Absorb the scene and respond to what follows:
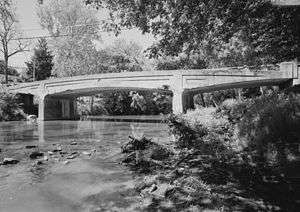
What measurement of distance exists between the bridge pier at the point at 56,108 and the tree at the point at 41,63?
434 inches

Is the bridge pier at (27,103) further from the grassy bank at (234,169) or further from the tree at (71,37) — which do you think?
the grassy bank at (234,169)

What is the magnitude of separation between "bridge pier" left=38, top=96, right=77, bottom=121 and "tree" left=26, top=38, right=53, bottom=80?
1102 cm

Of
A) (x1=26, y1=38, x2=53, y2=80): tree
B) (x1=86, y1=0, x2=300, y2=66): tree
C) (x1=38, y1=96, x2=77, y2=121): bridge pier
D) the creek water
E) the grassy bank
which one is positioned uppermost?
(x1=26, y1=38, x2=53, y2=80): tree

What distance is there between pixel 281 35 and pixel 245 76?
20556mm

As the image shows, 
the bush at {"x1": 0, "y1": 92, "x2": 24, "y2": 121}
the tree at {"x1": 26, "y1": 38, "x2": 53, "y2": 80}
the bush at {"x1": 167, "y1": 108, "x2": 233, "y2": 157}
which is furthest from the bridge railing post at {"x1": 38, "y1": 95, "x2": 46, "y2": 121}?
the bush at {"x1": 167, "y1": 108, "x2": 233, "y2": 157}

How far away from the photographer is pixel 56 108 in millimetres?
48406

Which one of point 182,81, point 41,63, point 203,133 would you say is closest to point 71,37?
point 41,63

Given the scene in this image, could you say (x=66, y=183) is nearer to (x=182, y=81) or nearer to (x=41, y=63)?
(x=182, y=81)

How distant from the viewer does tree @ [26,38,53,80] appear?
59344 millimetres

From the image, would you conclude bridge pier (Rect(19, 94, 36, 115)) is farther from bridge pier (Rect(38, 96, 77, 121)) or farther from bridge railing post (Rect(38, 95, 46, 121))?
bridge railing post (Rect(38, 95, 46, 121))

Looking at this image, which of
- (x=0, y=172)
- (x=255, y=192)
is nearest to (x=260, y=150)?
(x=255, y=192)

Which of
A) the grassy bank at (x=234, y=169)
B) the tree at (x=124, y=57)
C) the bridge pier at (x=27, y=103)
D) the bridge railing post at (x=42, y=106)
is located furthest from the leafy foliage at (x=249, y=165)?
the tree at (x=124, y=57)

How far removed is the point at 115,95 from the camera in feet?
199

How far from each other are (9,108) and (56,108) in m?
7.06
